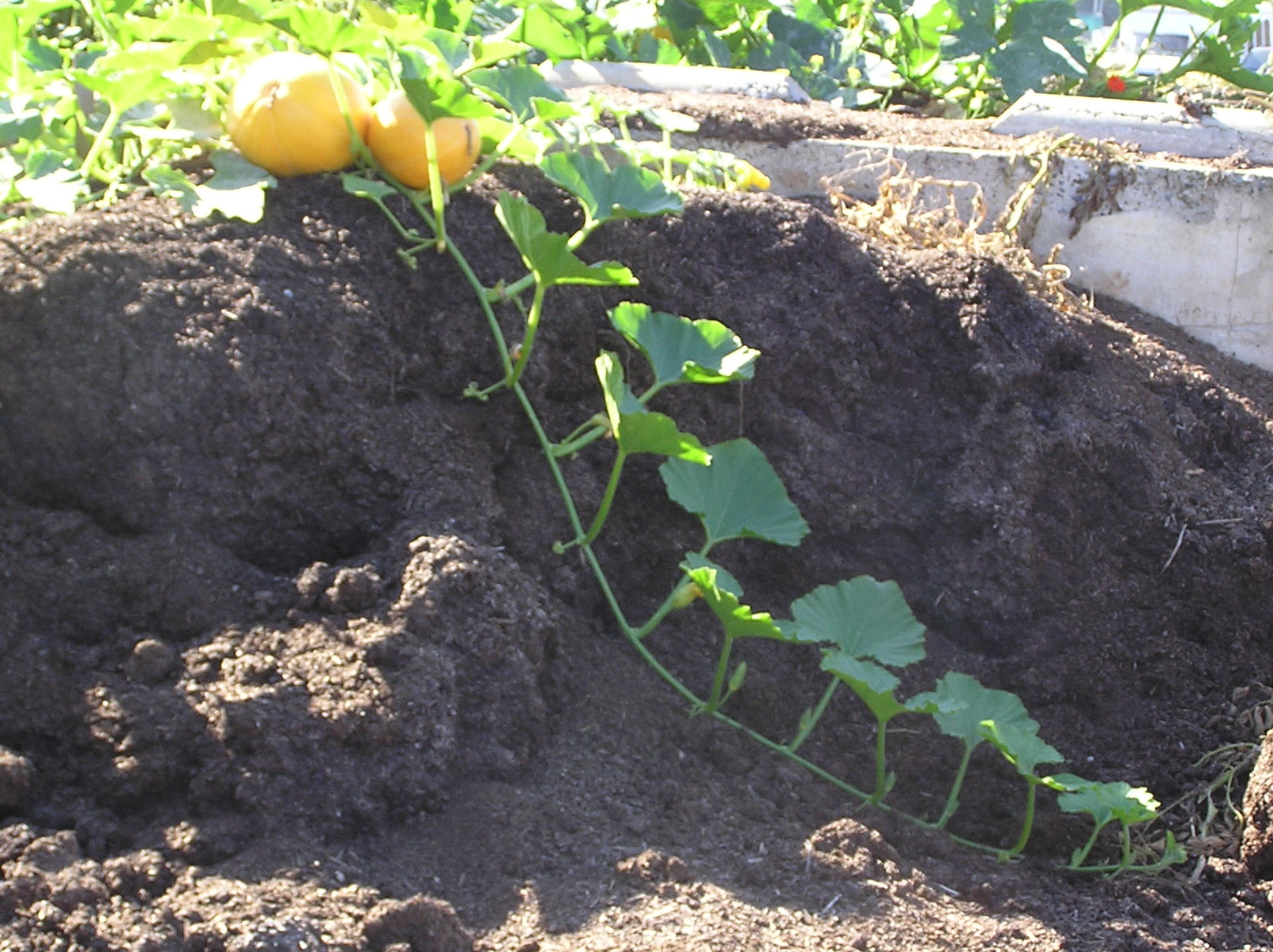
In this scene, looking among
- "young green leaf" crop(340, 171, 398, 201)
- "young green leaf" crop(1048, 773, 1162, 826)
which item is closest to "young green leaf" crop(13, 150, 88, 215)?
"young green leaf" crop(340, 171, 398, 201)

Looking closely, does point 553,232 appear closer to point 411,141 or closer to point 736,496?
point 411,141

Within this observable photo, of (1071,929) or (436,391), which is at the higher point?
(436,391)

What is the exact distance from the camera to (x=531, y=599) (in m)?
1.76

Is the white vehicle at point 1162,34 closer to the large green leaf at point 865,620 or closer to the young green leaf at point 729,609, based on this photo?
the large green leaf at point 865,620

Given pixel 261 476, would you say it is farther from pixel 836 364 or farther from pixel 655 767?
pixel 836 364

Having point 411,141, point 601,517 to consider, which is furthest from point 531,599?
point 411,141

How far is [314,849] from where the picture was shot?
1.43 m

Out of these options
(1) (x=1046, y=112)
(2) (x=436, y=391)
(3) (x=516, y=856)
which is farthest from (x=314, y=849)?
(1) (x=1046, y=112)

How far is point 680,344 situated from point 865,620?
1.60 feet

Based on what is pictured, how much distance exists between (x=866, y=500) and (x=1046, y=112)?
1.71 m

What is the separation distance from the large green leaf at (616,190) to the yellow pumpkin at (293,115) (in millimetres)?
330

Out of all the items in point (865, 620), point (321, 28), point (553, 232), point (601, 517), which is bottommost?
point (865, 620)

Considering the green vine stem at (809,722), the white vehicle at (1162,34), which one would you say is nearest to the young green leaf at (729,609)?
the green vine stem at (809,722)

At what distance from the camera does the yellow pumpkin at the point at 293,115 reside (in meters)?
1.92
